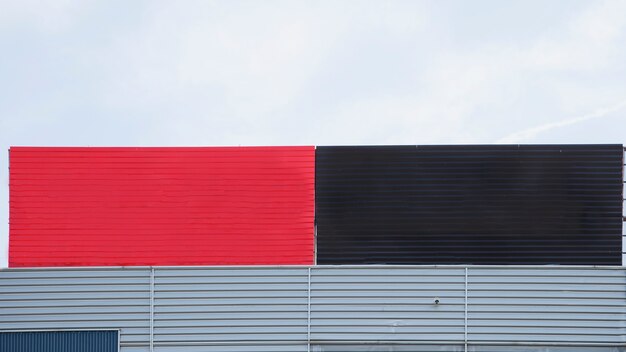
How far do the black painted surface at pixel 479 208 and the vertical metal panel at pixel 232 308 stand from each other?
1.24 m

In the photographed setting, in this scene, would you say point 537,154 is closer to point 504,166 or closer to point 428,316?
point 504,166

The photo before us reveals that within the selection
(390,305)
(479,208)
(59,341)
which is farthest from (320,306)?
(59,341)

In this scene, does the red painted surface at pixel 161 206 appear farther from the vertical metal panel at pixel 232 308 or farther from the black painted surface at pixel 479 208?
the black painted surface at pixel 479 208

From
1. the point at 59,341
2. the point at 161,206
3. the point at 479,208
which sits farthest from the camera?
the point at 161,206

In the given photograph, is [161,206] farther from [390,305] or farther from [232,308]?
[390,305]

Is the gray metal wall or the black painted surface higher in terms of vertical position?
the black painted surface

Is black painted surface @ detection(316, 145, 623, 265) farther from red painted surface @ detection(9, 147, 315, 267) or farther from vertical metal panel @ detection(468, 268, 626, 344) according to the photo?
red painted surface @ detection(9, 147, 315, 267)

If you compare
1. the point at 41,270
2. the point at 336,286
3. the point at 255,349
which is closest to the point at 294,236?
the point at 336,286

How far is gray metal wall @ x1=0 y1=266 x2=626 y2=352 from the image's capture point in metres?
18.0

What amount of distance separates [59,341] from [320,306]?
547 centimetres

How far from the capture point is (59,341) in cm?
1795

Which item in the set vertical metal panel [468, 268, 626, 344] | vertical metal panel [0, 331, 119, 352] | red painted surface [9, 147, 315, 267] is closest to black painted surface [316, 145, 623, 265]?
vertical metal panel [468, 268, 626, 344]

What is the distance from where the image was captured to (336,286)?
18.1 meters

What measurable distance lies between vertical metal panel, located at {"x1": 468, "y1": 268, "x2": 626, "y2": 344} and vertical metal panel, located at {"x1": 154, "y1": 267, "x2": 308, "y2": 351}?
12.2ft
